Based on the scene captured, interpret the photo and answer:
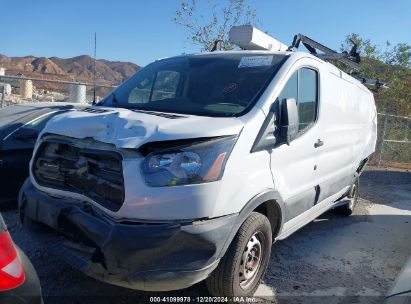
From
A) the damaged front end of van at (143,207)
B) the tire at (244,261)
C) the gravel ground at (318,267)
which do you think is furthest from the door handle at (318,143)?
→ the damaged front end of van at (143,207)

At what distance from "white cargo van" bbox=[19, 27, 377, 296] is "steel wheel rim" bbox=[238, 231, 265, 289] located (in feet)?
0.05

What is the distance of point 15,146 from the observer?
536 cm

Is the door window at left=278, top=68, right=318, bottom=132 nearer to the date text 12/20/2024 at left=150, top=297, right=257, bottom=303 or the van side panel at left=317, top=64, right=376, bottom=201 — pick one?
the van side panel at left=317, top=64, right=376, bottom=201

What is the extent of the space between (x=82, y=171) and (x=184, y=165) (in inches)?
32.3

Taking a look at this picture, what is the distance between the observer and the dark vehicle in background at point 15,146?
5.26m

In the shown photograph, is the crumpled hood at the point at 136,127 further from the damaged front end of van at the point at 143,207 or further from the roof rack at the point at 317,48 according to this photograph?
the roof rack at the point at 317,48

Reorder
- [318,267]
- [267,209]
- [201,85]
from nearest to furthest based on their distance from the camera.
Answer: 1. [267,209]
2. [201,85]
3. [318,267]

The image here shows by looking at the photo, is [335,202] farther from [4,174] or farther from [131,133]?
[4,174]

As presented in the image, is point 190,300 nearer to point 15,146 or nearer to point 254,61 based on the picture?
point 254,61

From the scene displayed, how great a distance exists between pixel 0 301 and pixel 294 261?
11.1 ft

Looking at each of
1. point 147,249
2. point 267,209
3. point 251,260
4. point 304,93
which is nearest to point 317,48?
point 304,93

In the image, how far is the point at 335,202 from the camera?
558 centimetres

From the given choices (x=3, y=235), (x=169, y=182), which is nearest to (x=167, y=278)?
(x=169, y=182)

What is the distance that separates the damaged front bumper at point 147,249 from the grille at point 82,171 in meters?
0.14
